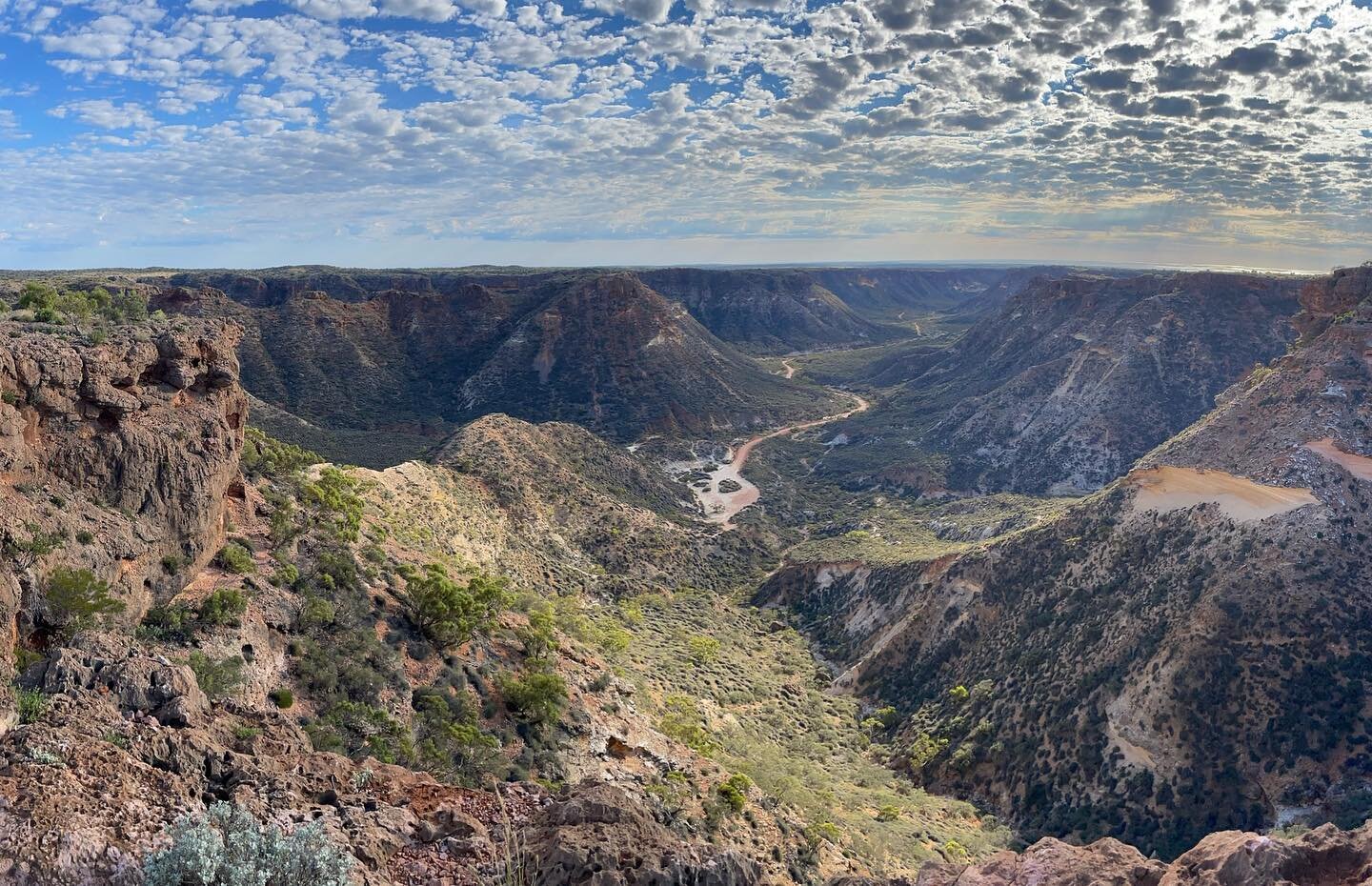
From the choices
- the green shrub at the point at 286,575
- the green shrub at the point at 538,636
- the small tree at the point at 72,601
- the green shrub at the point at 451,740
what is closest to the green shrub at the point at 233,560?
the green shrub at the point at 286,575

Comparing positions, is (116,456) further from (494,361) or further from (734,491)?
(494,361)

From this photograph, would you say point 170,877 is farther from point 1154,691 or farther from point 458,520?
point 458,520

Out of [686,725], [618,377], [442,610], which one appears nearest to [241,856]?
[442,610]

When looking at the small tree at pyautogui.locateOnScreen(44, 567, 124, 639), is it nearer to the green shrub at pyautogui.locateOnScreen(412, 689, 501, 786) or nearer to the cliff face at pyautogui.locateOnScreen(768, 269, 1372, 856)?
the green shrub at pyautogui.locateOnScreen(412, 689, 501, 786)

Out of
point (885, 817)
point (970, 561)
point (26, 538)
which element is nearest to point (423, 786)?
point (26, 538)

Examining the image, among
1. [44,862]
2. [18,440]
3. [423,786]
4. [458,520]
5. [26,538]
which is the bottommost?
[458,520]

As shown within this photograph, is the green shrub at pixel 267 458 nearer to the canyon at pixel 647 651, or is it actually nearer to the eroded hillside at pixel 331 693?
the eroded hillside at pixel 331 693

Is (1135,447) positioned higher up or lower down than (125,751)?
lower down
